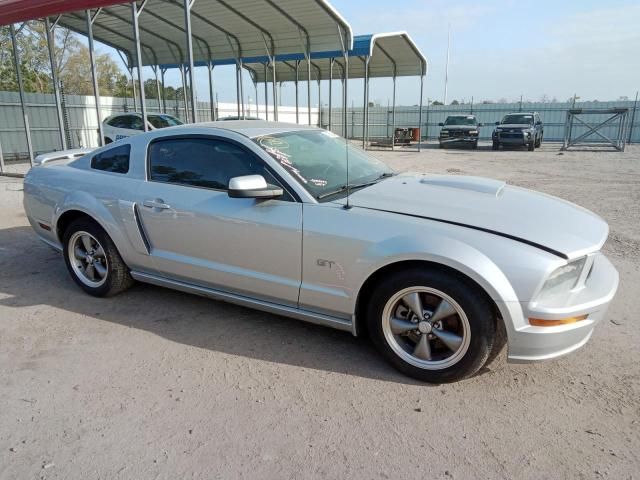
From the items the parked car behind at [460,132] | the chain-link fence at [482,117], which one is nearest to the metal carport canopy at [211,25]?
the parked car behind at [460,132]

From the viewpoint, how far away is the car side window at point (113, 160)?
4.05 m

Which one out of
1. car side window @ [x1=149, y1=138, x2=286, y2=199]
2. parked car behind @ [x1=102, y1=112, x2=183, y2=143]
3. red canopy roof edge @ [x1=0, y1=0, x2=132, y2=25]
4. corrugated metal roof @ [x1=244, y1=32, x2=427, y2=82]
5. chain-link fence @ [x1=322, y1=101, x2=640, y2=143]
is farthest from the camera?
chain-link fence @ [x1=322, y1=101, x2=640, y2=143]

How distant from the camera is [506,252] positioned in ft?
8.31

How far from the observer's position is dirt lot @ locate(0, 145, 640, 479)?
220 centimetres

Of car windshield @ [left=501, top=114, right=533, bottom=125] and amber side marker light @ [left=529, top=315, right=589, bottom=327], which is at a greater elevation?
car windshield @ [left=501, top=114, right=533, bottom=125]

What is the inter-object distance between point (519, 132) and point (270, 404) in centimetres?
2300

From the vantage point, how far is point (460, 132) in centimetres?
2491

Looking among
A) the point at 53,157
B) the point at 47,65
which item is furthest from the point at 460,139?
the point at 47,65

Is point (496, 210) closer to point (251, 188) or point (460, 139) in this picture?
point (251, 188)

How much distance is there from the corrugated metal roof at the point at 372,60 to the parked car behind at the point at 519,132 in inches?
200

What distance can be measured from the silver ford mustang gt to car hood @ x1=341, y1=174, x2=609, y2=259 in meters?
0.01

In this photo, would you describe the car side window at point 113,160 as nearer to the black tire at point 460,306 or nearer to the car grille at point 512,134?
the black tire at point 460,306

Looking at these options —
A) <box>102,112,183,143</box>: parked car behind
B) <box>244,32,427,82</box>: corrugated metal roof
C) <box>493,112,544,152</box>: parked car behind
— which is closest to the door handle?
<box>102,112,183,143</box>: parked car behind

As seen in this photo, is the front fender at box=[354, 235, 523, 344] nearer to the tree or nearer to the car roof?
the car roof
